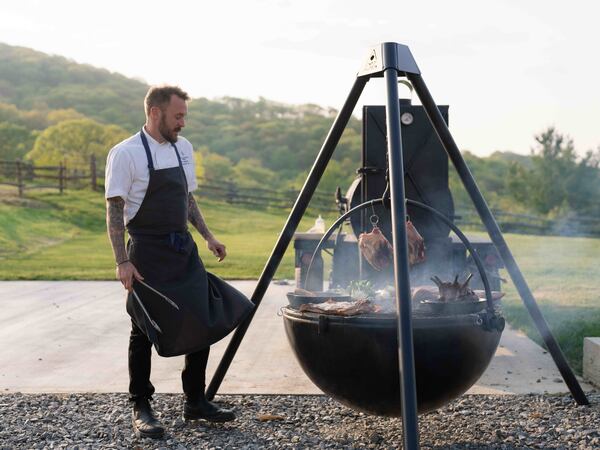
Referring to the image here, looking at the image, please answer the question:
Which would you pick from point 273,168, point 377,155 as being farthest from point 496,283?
point 273,168

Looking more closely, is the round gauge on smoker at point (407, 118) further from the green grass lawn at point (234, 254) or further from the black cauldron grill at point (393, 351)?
the black cauldron grill at point (393, 351)

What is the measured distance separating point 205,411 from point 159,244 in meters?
0.99

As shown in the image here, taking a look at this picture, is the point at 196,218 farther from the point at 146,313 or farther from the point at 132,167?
the point at 146,313

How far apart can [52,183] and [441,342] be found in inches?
1262

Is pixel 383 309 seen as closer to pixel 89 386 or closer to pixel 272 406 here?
pixel 272 406

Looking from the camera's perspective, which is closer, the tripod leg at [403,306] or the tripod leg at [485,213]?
the tripod leg at [403,306]

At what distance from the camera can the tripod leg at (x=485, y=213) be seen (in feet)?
14.1

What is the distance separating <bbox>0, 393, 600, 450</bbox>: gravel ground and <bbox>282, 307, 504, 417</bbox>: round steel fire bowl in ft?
1.29

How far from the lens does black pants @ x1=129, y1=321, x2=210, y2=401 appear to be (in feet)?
13.5

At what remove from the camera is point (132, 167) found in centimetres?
388

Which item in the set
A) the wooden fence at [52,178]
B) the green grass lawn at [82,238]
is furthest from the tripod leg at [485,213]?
→ the wooden fence at [52,178]

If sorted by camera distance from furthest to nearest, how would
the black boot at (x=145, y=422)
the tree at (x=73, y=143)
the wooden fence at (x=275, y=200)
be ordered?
the tree at (x=73, y=143) → the wooden fence at (x=275, y=200) → the black boot at (x=145, y=422)

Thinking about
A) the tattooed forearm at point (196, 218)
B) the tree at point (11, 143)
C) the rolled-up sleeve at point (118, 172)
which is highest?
the tree at point (11, 143)

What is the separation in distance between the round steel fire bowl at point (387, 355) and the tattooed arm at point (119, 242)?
878mm
